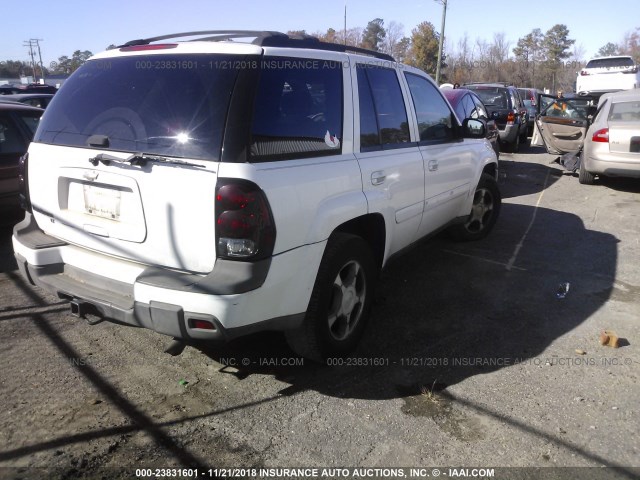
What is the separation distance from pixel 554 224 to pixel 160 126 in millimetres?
6011

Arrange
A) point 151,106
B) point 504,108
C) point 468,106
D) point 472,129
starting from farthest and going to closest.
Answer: point 504,108 → point 468,106 → point 472,129 → point 151,106

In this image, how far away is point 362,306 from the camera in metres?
3.54

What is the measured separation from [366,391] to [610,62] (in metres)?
23.1


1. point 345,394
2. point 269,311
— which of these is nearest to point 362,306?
point 345,394

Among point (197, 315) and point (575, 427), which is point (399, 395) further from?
point (197, 315)

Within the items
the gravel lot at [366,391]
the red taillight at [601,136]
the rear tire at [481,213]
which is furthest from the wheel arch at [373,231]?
the red taillight at [601,136]

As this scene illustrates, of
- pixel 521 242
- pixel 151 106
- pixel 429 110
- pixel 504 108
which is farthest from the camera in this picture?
pixel 504 108

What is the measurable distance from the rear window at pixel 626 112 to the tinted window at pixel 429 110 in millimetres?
5759

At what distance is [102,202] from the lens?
2.85 metres

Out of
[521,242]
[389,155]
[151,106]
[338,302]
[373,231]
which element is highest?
[151,106]

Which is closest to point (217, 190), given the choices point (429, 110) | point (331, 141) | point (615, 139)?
point (331, 141)

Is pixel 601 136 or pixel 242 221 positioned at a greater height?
pixel 242 221

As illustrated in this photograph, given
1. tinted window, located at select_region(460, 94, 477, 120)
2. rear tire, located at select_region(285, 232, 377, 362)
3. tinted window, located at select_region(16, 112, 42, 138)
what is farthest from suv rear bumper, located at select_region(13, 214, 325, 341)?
tinted window, located at select_region(460, 94, 477, 120)

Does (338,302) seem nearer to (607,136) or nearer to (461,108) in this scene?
(461,108)
